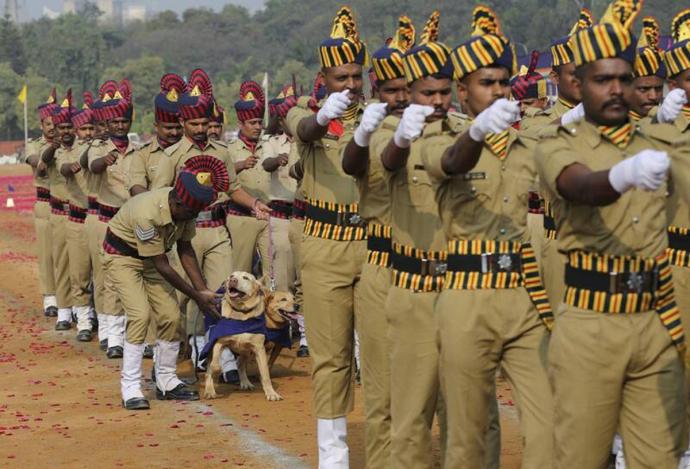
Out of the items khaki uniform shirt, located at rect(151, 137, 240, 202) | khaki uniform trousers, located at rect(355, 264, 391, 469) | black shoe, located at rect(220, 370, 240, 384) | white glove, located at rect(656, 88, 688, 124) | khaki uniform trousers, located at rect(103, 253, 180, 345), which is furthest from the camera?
black shoe, located at rect(220, 370, 240, 384)

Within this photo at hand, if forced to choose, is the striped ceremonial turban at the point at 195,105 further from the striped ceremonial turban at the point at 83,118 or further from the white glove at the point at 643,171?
the white glove at the point at 643,171

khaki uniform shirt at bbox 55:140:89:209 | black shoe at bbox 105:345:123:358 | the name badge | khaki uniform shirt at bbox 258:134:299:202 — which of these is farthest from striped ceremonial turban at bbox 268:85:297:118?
the name badge

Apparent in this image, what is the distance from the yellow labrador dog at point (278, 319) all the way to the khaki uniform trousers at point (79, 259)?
4.31 meters

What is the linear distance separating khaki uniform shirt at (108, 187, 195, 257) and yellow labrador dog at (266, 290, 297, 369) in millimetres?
1521

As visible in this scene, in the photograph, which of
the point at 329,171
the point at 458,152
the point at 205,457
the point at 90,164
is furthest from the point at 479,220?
the point at 90,164

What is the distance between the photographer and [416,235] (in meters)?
8.34

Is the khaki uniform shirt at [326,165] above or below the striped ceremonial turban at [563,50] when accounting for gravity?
below

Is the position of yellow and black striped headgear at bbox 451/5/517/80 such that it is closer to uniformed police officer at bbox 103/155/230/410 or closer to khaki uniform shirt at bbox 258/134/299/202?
uniformed police officer at bbox 103/155/230/410

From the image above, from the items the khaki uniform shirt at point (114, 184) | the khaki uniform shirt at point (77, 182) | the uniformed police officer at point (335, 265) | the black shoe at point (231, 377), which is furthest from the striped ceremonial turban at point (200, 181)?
the khaki uniform shirt at point (77, 182)

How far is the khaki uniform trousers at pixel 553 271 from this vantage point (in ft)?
31.1

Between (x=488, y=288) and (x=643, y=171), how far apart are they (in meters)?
1.67

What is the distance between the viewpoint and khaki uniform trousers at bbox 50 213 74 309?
18781 mm

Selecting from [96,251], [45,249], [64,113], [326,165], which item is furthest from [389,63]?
[45,249]

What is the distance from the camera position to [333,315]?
31.8ft
